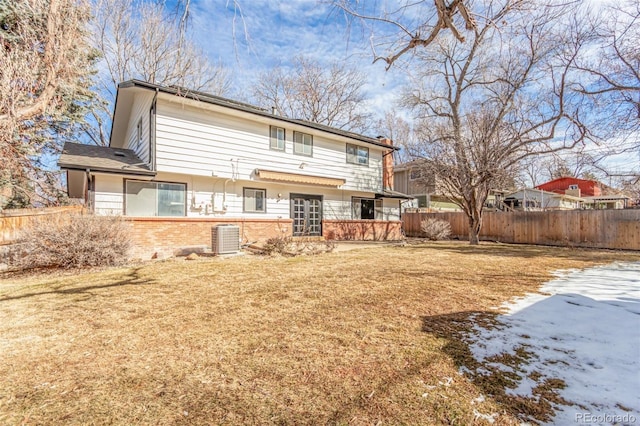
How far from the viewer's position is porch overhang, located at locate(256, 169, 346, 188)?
12.0 meters

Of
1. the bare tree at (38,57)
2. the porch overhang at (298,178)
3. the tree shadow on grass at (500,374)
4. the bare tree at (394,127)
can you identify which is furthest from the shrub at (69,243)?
the bare tree at (394,127)

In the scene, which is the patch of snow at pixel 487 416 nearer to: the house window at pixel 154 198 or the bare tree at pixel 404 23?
the bare tree at pixel 404 23

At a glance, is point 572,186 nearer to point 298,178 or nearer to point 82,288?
point 298,178

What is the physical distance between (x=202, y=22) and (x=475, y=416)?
18.7ft

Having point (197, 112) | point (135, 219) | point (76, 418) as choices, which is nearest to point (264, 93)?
point (197, 112)

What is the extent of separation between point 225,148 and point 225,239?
3930 mm

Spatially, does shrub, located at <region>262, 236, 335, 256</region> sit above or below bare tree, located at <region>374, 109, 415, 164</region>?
below

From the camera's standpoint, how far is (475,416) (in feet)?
5.96

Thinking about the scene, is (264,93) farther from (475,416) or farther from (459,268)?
(475,416)

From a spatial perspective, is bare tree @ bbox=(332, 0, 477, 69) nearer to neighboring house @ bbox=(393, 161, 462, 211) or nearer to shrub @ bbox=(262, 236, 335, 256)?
shrub @ bbox=(262, 236, 335, 256)

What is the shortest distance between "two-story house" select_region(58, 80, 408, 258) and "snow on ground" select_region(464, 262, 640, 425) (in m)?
7.55

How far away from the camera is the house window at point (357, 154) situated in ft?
50.8

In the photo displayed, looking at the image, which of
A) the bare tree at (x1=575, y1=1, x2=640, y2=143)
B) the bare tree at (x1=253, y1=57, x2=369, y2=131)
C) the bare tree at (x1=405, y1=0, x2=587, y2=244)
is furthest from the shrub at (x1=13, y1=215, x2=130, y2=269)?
the bare tree at (x1=253, y1=57, x2=369, y2=131)

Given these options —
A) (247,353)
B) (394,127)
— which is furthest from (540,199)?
(247,353)
